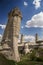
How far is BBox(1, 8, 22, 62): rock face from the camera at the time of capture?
73.3ft

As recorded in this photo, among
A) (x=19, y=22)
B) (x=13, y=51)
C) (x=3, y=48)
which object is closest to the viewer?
(x=3, y=48)

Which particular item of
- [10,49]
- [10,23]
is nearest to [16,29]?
[10,23]

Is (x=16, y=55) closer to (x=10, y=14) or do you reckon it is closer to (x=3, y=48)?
(x=3, y=48)

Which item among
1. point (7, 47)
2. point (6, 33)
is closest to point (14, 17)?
point (6, 33)

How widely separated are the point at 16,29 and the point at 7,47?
9.11ft

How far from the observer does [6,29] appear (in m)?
23.6

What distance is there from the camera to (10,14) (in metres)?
24.6

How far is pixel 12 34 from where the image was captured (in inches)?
921

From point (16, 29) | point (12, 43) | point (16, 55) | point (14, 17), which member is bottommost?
point (16, 55)

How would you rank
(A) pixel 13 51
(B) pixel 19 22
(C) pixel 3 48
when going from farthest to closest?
(B) pixel 19 22 → (A) pixel 13 51 → (C) pixel 3 48

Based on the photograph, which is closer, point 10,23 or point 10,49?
point 10,49

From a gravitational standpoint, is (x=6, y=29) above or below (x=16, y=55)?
above

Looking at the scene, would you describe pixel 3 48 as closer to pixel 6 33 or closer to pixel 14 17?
pixel 6 33

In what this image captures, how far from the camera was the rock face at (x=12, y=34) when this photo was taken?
22.3 m
